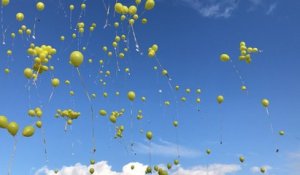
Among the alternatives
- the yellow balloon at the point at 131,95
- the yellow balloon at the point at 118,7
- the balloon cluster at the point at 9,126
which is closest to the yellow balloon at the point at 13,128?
the balloon cluster at the point at 9,126

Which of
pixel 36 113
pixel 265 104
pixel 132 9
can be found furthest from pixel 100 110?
pixel 265 104

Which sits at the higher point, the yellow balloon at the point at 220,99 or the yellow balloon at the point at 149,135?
the yellow balloon at the point at 220,99

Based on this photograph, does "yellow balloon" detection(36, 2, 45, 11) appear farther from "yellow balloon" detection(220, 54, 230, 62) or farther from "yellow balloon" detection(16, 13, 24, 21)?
"yellow balloon" detection(220, 54, 230, 62)

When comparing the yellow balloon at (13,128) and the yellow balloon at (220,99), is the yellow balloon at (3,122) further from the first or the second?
the yellow balloon at (220,99)

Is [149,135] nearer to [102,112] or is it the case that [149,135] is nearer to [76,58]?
[102,112]

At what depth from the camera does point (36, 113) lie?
40.3ft

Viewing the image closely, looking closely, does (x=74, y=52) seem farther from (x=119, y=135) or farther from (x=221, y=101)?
(x=119, y=135)

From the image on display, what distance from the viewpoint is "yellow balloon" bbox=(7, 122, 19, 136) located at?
28.2ft

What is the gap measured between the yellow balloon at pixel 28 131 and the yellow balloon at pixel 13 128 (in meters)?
0.15

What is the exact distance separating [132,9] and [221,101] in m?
3.72

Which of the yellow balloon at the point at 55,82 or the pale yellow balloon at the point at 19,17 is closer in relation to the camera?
the yellow balloon at the point at 55,82

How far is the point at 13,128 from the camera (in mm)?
8609

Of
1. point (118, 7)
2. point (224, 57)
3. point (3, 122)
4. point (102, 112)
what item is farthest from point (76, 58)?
point (224, 57)

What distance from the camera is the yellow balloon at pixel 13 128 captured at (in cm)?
861
